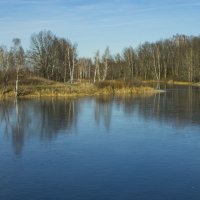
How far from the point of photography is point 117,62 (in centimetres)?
8550

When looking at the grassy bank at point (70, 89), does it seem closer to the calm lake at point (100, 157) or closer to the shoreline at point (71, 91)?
the shoreline at point (71, 91)

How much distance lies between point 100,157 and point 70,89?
27.6 m

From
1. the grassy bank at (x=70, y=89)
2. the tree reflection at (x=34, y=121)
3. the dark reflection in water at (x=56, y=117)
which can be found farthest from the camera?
the grassy bank at (x=70, y=89)

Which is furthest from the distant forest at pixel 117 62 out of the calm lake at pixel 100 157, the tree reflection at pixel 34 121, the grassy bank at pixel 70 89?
the calm lake at pixel 100 157

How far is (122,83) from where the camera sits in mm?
43844

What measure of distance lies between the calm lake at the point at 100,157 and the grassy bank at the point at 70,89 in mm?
14336

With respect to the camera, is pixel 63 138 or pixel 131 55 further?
pixel 131 55

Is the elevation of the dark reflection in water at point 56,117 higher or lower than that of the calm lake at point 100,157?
higher

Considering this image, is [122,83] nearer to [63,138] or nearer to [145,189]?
[63,138]

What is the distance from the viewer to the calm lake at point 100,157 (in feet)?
32.4

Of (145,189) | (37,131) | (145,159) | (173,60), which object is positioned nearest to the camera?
(145,189)

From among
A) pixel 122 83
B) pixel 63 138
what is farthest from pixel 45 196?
pixel 122 83

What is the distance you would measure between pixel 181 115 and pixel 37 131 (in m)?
8.77

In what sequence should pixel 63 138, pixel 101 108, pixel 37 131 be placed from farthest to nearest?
Result: pixel 101 108 < pixel 37 131 < pixel 63 138
